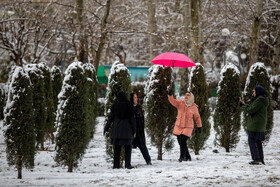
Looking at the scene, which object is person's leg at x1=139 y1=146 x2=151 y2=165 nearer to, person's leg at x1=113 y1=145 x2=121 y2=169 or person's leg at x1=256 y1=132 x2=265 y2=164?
person's leg at x1=113 y1=145 x2=121 y2=169

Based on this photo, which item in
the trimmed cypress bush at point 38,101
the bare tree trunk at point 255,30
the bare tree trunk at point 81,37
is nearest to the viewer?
the trimmed cypress bush at point 38,101

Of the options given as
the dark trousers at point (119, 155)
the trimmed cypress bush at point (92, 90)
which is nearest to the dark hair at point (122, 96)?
the dark trousers at point (119, 155)

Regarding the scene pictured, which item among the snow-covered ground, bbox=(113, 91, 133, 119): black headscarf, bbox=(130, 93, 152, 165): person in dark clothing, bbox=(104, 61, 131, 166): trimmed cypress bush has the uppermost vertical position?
bbox=(104, 61, 131, 166): trimmed cypress bush

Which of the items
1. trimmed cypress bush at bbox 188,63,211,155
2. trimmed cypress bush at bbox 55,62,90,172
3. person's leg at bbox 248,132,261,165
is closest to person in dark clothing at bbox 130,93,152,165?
trimmed cypress bush at bbox 55,62,90,172

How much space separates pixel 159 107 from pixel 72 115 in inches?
92.2

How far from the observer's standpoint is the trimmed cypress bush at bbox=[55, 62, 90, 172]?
7613 millimetres

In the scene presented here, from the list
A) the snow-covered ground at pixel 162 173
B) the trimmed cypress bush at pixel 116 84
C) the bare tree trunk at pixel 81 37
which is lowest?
the snow-covered ground at pixel 162 173

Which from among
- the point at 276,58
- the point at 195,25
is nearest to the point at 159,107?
the point at 195,25

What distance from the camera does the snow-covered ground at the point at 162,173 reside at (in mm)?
6508

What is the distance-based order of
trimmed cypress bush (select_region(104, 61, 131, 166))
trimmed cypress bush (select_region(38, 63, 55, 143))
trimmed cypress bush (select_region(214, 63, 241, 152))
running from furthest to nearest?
trimmed cypress bush (select_region(38, 63, 55, 143)) → trimmed cypress bush (select_region(214, 63, 241, 152)) → trimmed cypress bush (select_region(104, 61, 131, 166))

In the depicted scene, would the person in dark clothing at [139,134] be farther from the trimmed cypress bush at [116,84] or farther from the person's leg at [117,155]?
the person's leg at [117,155]

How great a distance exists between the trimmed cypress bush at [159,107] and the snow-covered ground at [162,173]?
0.68 meters

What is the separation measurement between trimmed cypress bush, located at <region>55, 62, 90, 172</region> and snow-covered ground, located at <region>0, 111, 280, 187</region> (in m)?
0.48

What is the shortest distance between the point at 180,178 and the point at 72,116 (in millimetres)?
2400
